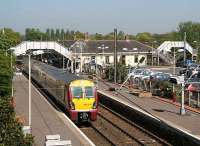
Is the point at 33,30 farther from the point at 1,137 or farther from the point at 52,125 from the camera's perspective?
the point at 1,137

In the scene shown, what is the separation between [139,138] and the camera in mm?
24656

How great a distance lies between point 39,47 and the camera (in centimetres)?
7506

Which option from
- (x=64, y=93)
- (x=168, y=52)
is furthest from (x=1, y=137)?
(x=168, y=52)

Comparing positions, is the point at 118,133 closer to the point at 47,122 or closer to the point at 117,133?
the point at 117,133

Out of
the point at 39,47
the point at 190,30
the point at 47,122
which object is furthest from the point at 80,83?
the point at 190,30

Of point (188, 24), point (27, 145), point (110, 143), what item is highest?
point (188, 24)

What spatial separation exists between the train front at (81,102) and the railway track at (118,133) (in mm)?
746

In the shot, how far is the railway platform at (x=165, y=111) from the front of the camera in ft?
79.4

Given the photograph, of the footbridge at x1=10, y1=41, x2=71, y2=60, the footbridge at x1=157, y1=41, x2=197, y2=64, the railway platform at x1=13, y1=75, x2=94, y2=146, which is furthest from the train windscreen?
the footbridge at x1=157, y1=41, x2=197, y2=64

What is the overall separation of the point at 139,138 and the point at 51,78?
14327 mm

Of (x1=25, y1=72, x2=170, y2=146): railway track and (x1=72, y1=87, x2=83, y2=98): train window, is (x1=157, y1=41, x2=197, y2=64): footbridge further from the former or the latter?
(x1=72, y1=87, x2=83, y2=98): train window

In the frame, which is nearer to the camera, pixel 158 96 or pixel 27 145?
pixel 27 145

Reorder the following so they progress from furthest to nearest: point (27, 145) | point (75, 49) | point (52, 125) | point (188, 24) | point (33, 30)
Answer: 1. point (33, 30)
2. point (188, 24)
3. point (75, 49)
4. point (52, 125)
5. point (27, 145)

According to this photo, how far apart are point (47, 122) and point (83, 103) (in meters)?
2.42
